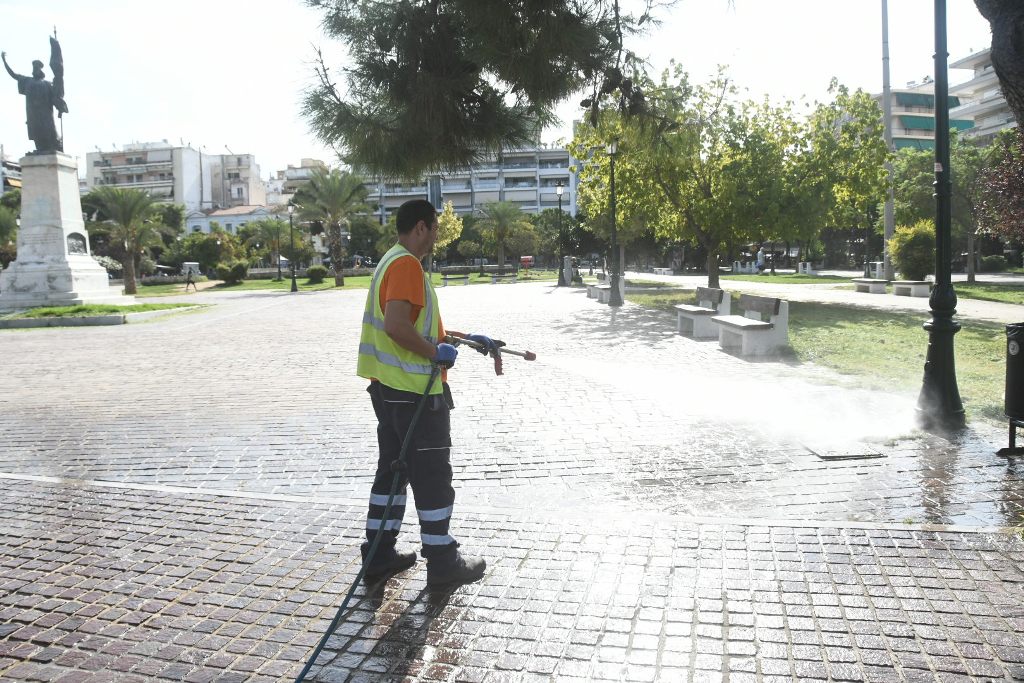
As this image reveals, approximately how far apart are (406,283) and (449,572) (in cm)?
141

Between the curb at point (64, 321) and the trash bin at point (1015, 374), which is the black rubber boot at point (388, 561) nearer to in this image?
the trash bin at point (1015, 374)

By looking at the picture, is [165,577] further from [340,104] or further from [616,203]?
[616,203]

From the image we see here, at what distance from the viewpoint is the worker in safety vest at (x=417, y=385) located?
11.6ft

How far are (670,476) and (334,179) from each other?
143 ft

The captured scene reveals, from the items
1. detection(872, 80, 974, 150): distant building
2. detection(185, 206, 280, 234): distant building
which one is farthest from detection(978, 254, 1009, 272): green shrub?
detection(185, 206, 280, 234): distant building

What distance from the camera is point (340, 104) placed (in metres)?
5.42

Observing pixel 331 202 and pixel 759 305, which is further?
pixel 331 202

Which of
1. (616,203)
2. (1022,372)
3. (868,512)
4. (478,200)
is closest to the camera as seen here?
(868,512)

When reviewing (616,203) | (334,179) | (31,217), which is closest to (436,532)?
(616,203)

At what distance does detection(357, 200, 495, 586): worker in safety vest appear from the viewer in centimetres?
354

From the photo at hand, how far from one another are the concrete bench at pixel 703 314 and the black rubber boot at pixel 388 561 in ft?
35.5

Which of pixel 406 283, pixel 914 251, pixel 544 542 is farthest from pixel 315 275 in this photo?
pixel 406 283

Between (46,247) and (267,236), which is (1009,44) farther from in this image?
(267,236)

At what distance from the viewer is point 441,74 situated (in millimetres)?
5270
